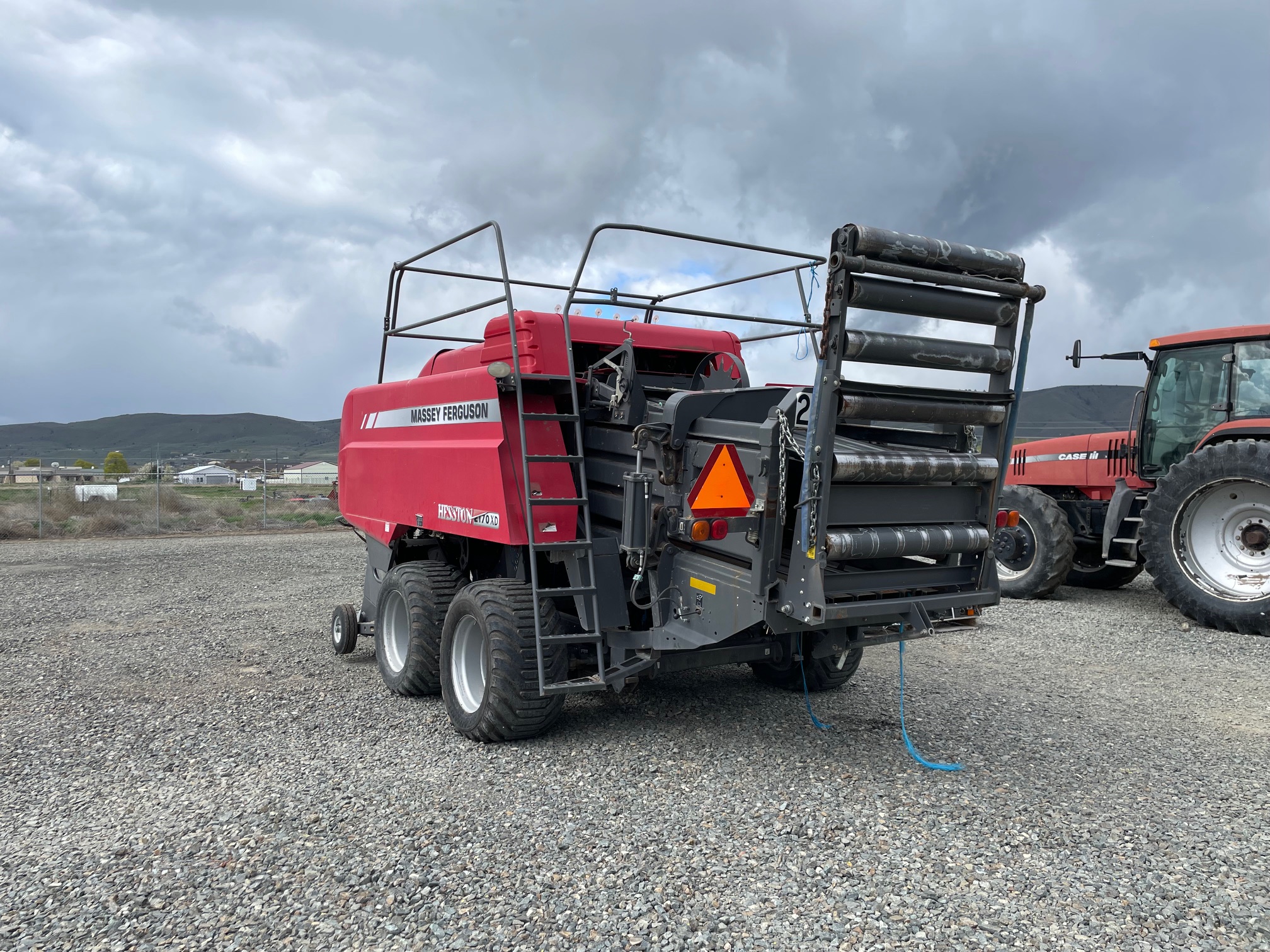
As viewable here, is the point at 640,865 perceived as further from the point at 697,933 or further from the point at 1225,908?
the point at 1225,908

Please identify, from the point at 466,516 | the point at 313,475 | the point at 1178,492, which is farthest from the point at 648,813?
the point at 313,475

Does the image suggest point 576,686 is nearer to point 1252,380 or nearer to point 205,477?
point 1252,380

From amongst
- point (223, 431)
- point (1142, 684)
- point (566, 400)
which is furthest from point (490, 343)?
point (223, 431)

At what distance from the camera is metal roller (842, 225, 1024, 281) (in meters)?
3.84

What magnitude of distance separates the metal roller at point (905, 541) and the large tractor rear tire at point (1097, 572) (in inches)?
282

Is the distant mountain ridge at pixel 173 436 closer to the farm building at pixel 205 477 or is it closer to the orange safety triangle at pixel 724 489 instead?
the farm building at pixel 205 477

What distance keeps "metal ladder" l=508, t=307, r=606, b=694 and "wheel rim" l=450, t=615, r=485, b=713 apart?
49 centimetres

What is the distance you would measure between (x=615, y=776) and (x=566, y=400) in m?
2.16

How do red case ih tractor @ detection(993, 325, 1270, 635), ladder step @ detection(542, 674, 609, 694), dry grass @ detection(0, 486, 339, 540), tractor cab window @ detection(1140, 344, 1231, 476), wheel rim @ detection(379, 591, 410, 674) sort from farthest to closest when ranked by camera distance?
dry grass @ detection(0, 486, 339, 540) < tractor cab window @ detection(1140, 344, 1231, 476) < red case ih tractor @ detection(993, 325, 1270, 635) < wheel rim @ detection(379, 591, 410, 674) < ladder step @ detection(542, 674, 609, 694)

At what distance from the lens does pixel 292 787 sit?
431 cm

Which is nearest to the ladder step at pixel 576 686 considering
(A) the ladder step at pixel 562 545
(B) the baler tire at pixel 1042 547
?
(A) the ladder step at pixel 562 545

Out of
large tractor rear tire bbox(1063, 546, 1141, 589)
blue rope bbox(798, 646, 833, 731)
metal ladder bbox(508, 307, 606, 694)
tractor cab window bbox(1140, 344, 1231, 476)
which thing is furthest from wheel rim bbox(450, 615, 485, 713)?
large tractor rear tire bbox(1063, 546, 1141, 589)

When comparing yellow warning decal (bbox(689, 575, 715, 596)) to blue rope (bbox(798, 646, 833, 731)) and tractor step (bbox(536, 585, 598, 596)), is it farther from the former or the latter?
blue rope (bbox(798, 646, 833, 731))

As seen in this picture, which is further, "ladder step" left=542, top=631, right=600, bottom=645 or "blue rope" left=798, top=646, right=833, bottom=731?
"blue rope" left=798, top=646, right=833, bottom=731
